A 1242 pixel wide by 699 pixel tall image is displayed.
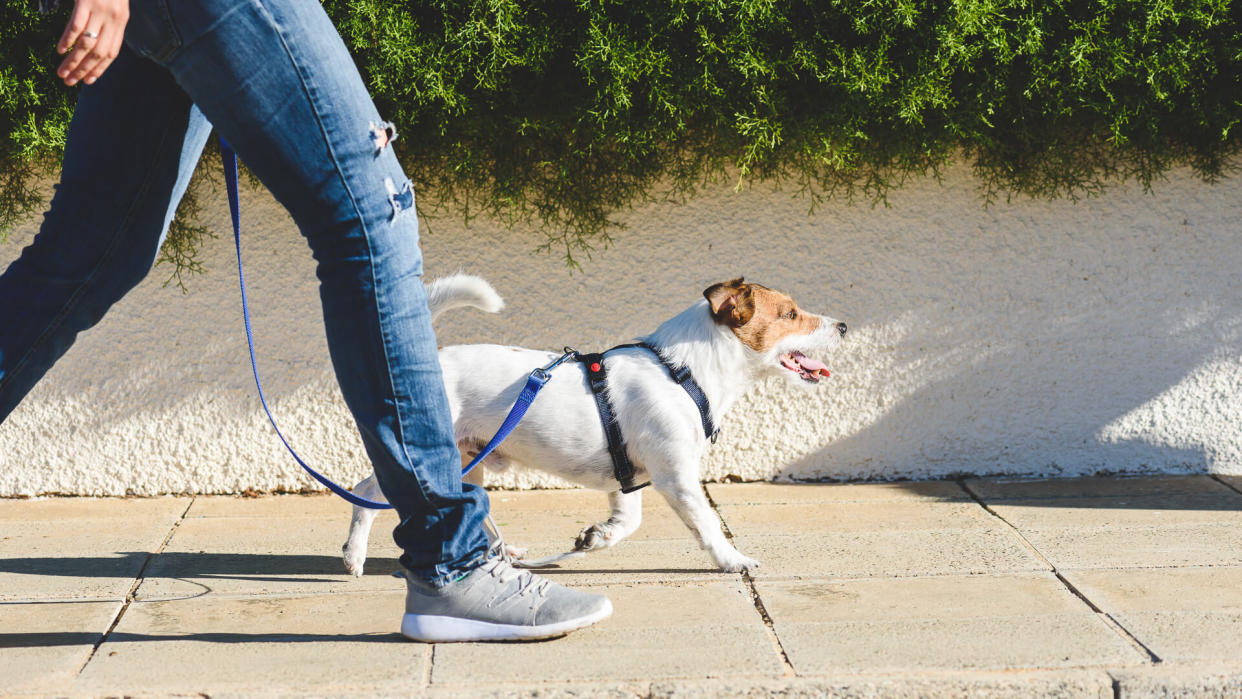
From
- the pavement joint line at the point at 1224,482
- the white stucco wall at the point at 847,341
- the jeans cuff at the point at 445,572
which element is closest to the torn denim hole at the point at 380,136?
the jeans cuff at the point at 445,572

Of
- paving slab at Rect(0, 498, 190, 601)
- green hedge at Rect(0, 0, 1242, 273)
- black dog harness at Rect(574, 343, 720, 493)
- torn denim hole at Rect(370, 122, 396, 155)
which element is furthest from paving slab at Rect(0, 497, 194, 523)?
torn denim hole at Rect(370, 122, 396, 155)

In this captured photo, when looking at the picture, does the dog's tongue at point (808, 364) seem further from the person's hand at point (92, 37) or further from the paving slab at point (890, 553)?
the person's hand at point (92, 37)

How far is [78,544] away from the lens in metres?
3.80

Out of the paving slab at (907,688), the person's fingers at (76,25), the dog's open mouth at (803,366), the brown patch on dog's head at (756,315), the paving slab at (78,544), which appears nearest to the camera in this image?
the person's fingers at (76,25)

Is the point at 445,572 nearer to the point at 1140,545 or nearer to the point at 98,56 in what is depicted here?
the point at 98,56

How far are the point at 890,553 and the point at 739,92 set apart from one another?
5.82ft

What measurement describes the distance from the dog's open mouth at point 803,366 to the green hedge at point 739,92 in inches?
33.1

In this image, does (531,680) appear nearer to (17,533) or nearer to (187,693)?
(187,693)

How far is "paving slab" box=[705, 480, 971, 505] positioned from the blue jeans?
6.74 ft

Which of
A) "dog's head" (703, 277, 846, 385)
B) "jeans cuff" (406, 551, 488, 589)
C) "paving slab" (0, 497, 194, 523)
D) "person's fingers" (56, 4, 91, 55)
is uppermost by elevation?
"person's fingers" (56, 4, 91, 55)

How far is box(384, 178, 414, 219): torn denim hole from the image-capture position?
2.31 meters

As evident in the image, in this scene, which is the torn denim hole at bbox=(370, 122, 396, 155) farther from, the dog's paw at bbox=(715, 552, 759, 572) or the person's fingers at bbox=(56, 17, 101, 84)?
the dog's paw at bbox=(715, 552, 759, 572)

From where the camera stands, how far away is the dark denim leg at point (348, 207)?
213cm

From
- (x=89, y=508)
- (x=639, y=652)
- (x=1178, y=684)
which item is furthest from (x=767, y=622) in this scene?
(x=89, y=508)
